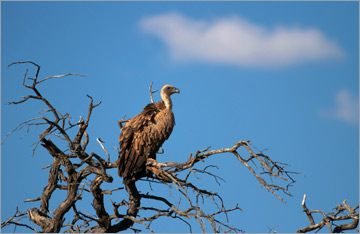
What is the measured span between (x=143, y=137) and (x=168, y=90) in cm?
145

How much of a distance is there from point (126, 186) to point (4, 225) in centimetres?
218

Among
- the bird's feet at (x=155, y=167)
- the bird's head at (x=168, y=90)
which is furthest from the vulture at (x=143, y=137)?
the bird's head at (x=168, y=90)

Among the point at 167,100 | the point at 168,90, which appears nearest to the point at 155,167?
the point at 167,100

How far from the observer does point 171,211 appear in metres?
7.46

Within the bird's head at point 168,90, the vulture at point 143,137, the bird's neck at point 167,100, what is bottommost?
the vulture at point 143,137

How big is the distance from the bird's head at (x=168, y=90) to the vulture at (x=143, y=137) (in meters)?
0.37

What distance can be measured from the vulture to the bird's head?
37 cm

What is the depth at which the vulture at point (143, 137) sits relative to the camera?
316 inches

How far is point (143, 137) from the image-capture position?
A: 8344 mm

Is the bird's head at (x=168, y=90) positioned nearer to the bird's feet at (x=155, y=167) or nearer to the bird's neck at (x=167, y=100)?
the bird's neck at (x=167, y=100)

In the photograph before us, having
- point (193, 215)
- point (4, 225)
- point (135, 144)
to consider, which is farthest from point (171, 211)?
point (4, 225)

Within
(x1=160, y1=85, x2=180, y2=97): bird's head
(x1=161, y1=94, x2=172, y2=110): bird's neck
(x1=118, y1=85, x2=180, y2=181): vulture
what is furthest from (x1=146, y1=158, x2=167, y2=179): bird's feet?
(x1=160, y1=85, x2=180, y2=97): bird's head

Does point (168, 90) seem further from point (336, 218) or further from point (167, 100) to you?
point (336, 218)

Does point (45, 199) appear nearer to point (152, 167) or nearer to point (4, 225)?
point (4, 225)
